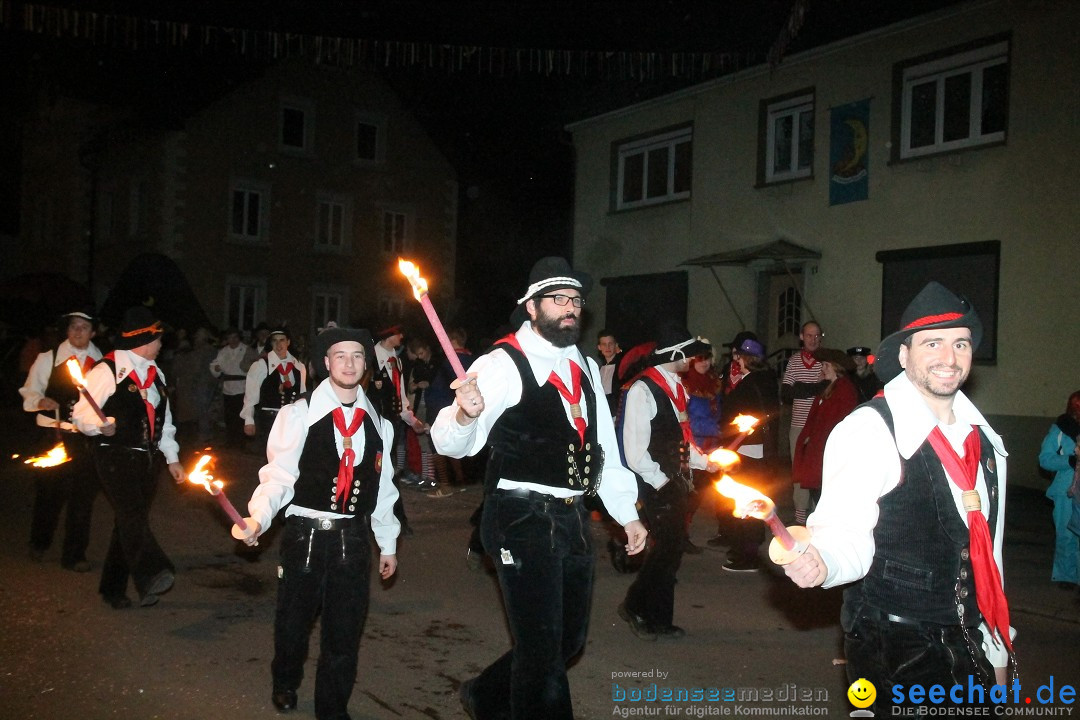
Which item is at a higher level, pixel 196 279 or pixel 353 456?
pixel 196 279

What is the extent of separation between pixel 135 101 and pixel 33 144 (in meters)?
11.9

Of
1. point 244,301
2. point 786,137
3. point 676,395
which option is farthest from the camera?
point 244,301

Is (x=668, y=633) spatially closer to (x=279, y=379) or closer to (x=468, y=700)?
(x=468, y=700)

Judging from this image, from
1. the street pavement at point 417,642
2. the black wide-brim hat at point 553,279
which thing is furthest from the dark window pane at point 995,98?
the black wide-brim hat at point 553,279

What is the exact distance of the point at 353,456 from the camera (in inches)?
187

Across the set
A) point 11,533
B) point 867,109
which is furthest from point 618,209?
point 11,533

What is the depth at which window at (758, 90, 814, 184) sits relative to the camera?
16.3 m

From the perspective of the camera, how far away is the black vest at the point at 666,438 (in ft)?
20.6

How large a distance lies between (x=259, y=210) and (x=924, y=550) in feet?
95.1

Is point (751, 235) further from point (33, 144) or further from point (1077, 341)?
point (33, 144)

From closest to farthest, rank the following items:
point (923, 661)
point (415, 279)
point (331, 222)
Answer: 1. point (923, 661)
2. point (415, 279)
3. point (331, 222)

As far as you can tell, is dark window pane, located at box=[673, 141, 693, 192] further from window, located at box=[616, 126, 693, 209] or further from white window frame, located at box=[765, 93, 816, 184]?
white window frame, located at box=[765, 93, 816, 184]

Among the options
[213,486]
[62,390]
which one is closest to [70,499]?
[62,390]

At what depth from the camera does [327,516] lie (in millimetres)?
4648
